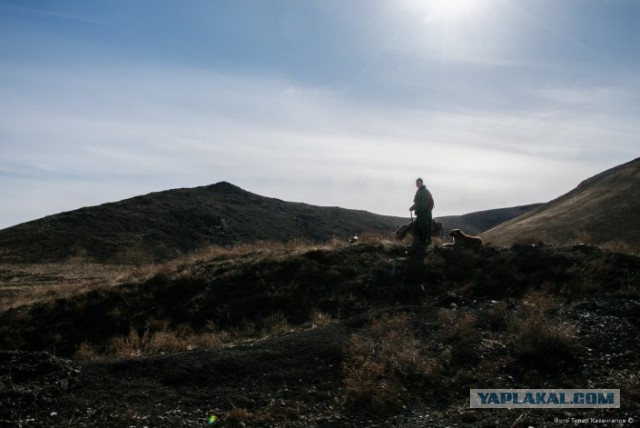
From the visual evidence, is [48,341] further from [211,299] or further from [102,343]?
[211,299]

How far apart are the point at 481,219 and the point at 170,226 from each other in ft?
168

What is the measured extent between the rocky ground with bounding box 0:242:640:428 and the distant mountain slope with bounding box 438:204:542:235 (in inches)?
2193

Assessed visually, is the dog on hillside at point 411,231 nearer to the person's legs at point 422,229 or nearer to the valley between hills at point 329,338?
the person's legs at point 422,229

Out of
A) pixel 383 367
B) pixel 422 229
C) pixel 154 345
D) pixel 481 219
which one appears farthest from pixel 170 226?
pixel 481 219

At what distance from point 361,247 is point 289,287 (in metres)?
3.47

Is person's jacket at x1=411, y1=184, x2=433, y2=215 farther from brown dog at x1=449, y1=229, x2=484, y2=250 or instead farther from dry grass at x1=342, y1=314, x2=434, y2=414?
dry grass at x1=342, y1=314, x2=434, y2=414

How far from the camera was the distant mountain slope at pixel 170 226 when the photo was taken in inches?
1313

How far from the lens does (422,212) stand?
1534 centimetres

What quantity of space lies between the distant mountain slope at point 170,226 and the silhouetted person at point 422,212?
971cm

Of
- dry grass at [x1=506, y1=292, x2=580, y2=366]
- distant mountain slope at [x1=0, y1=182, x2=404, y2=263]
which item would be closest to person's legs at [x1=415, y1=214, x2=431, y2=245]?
dry grass at [x1=506, y1=292, x2=580, y2=366]

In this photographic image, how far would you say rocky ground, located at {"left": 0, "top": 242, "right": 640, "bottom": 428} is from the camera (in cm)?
592

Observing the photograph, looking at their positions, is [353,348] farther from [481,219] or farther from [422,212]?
[481,219]

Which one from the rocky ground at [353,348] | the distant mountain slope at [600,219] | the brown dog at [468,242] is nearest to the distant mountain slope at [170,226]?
the brown dog at [468,242]

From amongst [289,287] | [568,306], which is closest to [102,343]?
[289,287]
